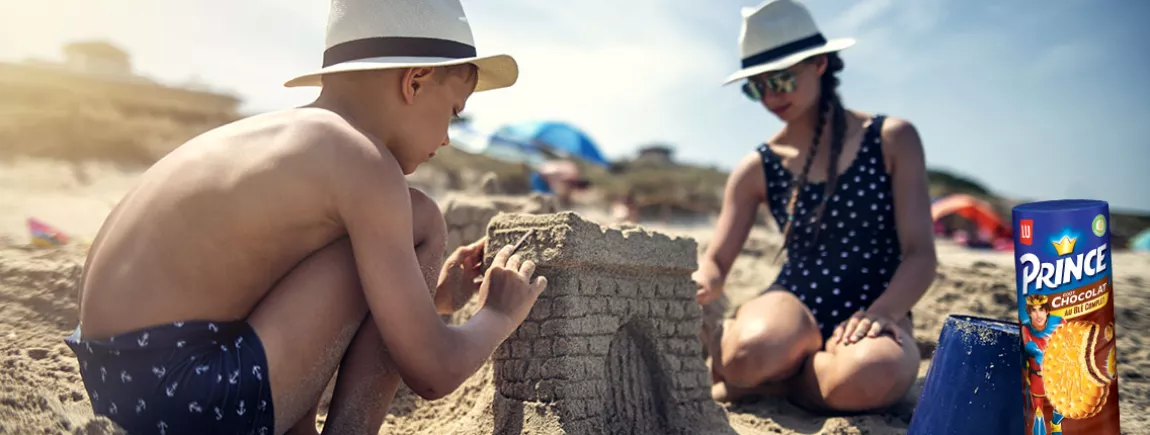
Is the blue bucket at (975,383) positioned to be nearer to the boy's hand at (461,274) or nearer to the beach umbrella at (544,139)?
the boy's hand at (461,274)

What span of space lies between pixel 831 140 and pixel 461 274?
186cm

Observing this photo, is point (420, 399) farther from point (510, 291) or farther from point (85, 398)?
point (85, 398)

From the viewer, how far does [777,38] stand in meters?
3.38

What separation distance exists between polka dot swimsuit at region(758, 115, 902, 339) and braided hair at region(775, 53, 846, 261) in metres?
0.04

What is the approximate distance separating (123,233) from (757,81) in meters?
2.60

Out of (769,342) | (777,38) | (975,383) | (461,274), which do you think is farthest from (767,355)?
(777,38)

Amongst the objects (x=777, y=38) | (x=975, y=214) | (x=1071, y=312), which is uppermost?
(x=975, y=214)

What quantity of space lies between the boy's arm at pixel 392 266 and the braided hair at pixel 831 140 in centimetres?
207

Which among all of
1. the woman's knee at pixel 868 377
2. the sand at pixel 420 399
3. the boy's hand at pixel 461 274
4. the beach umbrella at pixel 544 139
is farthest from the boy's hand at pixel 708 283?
the beach umbrella at pixel 544 139

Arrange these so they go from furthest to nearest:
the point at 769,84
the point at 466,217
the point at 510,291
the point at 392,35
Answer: the point at 466,217
the point at 769,84
the point at 510,291
the point at 392,35

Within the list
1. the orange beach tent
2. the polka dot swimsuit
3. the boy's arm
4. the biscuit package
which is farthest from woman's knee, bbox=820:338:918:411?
the orange beach tent

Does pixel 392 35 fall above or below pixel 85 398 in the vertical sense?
above

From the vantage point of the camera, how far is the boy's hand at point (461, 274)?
7.81ft

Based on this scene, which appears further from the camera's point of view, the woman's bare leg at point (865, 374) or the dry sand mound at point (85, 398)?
the woman's bare leg at point (865, 374)
